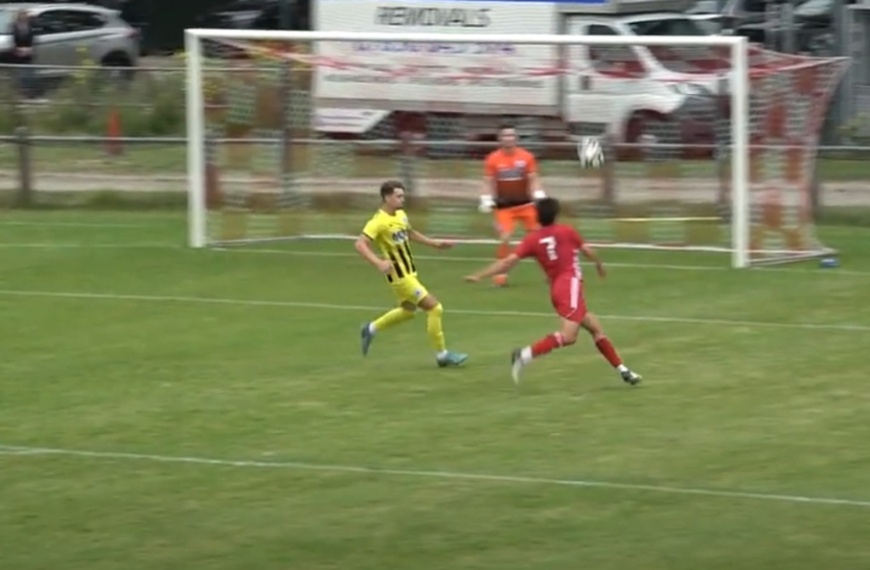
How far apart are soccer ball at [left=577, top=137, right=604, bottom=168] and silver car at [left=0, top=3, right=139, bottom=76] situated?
53.6ft

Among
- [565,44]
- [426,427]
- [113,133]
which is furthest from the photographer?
[113,133]

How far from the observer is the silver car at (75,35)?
1426 inches

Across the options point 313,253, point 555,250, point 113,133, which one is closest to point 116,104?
point 113,133

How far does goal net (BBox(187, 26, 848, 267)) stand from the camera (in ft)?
66.8

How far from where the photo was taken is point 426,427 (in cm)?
1187

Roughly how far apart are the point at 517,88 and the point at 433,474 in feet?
37.9

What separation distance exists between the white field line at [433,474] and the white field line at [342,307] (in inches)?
238

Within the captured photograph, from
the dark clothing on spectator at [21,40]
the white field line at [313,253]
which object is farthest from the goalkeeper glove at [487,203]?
the dark clothing on spectator at [21,40]

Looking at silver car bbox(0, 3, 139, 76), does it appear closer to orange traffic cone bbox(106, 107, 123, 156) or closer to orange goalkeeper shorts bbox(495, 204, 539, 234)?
orange traffic cone bbox(106, 107, 123, 156)

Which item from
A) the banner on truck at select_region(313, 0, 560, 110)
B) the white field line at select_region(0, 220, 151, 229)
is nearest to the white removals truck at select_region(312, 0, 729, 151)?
the banner on truck at select_region(313, 0, 560, 110)

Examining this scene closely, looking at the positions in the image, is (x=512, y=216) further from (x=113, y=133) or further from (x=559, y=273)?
(x=113, y=133)

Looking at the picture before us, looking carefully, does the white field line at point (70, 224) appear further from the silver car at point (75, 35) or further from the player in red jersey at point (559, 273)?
the silver car at point (75, 35)

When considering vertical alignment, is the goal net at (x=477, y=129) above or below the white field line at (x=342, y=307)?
above

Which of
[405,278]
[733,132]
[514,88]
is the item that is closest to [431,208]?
[514,88]
